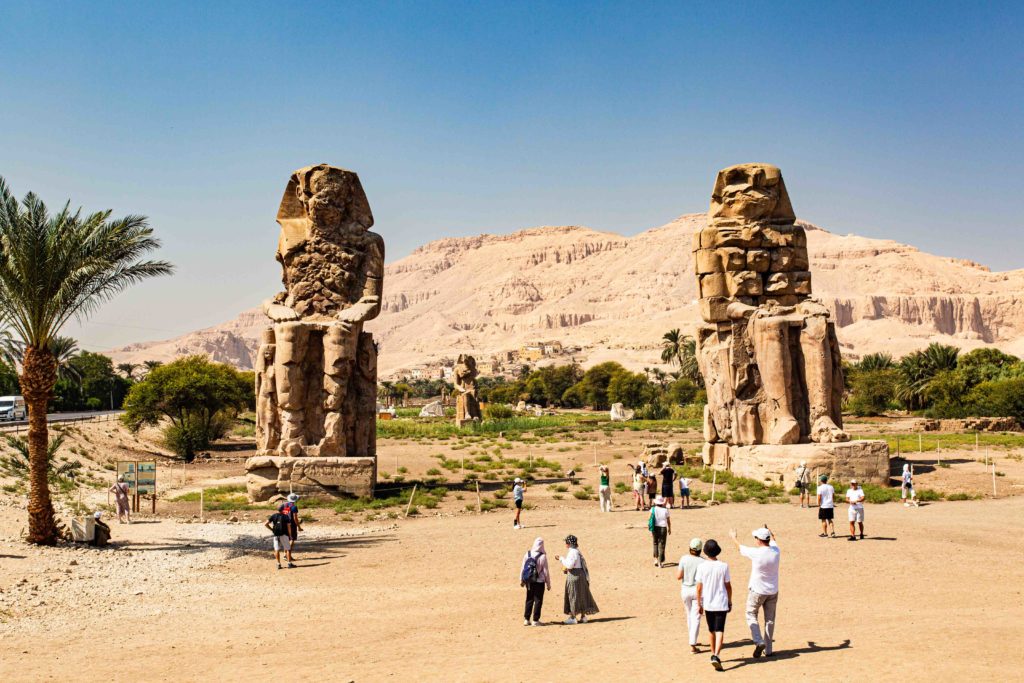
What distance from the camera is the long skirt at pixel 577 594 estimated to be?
8953 millimetres

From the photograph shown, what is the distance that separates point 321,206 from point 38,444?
7.08 metres

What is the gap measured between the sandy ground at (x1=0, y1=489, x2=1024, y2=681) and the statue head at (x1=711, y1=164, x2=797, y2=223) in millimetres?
8088

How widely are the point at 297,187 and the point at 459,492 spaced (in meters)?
7.06

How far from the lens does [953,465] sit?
22.6 metres

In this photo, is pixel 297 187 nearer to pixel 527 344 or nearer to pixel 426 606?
pixel 426 606

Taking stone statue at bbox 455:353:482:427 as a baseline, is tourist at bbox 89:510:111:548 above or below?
below

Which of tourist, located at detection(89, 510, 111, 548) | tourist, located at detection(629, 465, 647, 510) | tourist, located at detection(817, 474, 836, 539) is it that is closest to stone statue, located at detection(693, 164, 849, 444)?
tourist, located at detection(629, 465, 647, 510)

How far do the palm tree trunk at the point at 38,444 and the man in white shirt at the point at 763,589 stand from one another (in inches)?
380

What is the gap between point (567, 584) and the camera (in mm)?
9023

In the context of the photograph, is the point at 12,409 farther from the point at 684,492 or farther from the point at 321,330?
the point at 684,492

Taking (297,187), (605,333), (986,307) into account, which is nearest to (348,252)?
(297,187)

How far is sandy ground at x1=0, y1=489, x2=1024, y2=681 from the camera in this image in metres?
7.47

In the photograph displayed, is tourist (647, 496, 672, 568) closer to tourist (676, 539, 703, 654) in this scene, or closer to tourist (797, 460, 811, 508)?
tourist (676, 539, 703, 654)

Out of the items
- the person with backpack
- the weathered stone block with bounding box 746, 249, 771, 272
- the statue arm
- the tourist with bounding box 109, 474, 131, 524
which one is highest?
the weathered stone block with bounding box 746, 249, 771, 272
